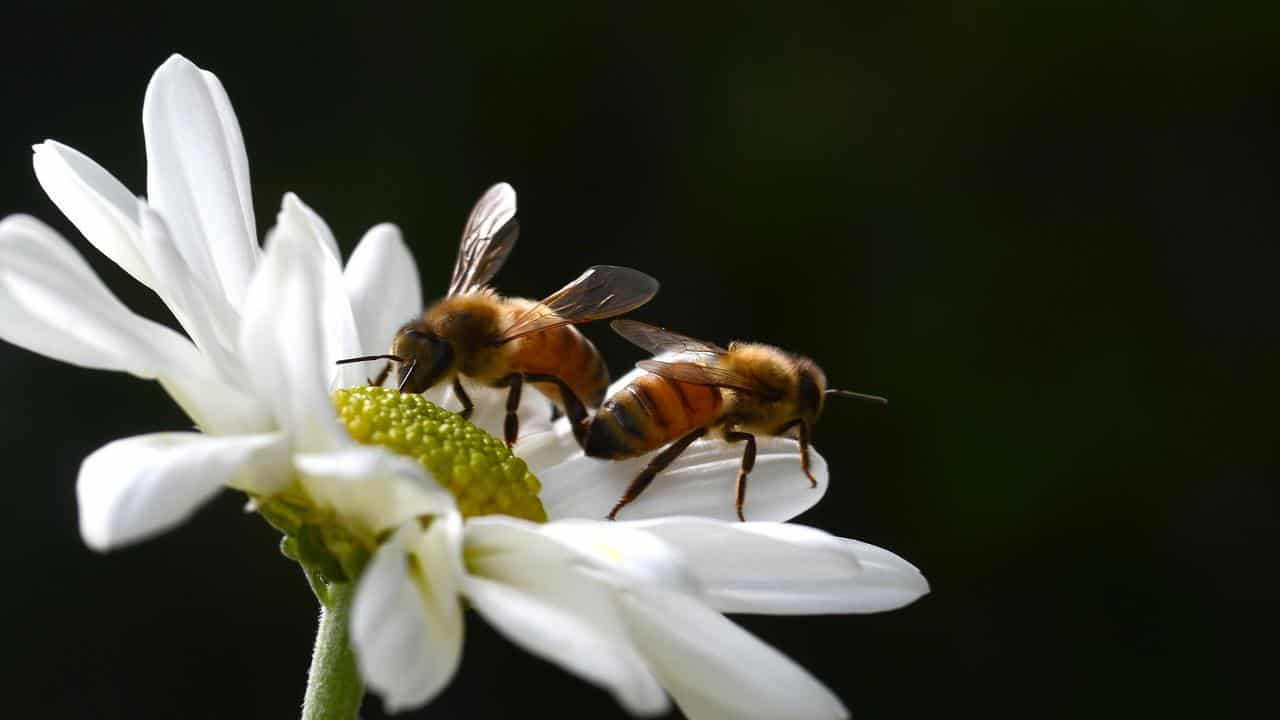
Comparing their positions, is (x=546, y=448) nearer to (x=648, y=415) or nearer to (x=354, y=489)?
(x=648, y=415)

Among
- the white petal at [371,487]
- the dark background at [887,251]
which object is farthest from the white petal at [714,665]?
the dark background at [887,251]

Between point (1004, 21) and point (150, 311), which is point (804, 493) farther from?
point (1004, 21)

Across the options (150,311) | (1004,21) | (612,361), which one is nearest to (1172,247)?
(1004,21)

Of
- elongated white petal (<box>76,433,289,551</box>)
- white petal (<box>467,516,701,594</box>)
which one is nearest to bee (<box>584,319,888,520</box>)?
white petal (<box>467,516,701,594</box>)

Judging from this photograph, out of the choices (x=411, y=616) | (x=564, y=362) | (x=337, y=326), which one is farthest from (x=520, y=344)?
(x=411, y=616)

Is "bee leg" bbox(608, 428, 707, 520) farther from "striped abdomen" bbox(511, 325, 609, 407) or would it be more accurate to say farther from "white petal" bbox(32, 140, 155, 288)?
"white petal" bbox(32, 140, 155, 288)

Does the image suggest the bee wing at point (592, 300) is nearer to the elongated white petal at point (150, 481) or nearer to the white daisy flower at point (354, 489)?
the white daisy flower at point (354, 489)

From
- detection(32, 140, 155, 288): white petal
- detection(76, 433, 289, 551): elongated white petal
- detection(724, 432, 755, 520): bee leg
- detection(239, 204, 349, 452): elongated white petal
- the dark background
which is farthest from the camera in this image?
the dark background
